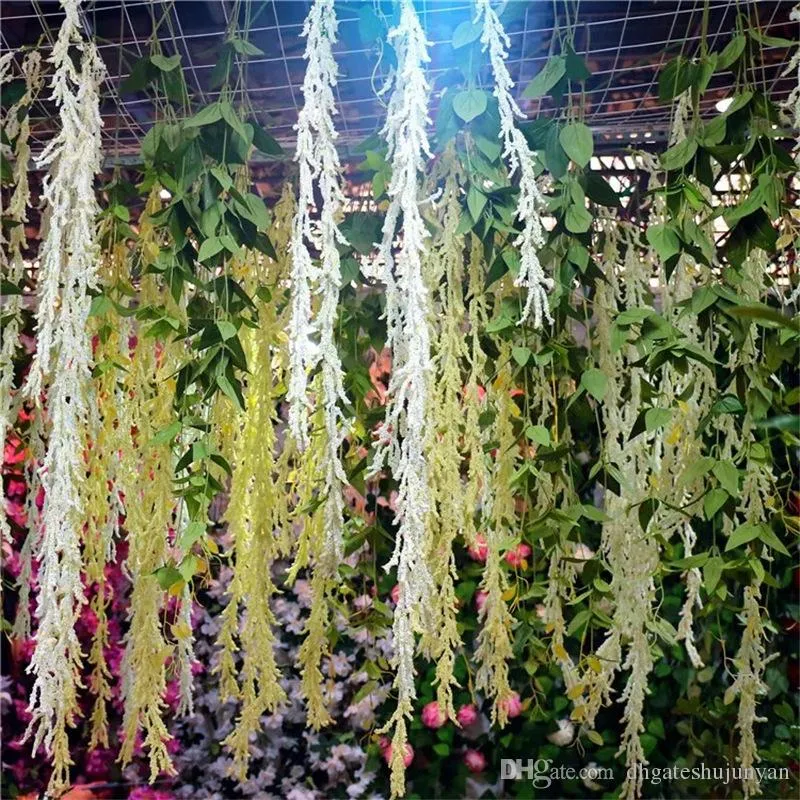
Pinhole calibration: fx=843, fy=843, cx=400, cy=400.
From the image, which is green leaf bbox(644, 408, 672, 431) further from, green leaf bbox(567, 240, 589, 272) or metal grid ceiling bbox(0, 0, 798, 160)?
metal grid ceiling bbox(0, 0, 798, 160)

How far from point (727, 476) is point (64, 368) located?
69 centimetres

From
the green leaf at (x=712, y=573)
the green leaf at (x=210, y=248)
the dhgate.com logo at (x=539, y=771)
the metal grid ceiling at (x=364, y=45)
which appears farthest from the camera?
the dhgate.com logo at (x=539, y=771)

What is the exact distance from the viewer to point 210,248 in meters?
0.85

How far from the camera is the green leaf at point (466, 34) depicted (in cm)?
82

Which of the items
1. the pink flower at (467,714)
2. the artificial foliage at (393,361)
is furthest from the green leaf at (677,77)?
the pink flower at (467,714)

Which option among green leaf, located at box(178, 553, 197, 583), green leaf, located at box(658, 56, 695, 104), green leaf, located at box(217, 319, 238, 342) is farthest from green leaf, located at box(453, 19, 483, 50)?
green leaf, located at box(178, 553, 197, 583)

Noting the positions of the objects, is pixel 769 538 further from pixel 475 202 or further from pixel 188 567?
pixel 188 567

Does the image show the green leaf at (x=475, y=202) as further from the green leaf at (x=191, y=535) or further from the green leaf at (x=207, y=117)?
the green leaf at (x=191, y=535)

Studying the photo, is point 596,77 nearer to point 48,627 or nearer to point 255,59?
point 255,59

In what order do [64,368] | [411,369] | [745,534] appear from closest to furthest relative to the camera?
[411,369] < [64,368] < [745,534]

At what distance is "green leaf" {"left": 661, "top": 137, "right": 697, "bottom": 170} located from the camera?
2.92 ft

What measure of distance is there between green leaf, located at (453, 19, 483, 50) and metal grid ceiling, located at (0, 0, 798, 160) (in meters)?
0.17

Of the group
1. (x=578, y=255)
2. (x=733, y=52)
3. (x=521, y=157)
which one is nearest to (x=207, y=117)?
(x=521, y=157)

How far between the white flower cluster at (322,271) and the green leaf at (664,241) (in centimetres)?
33
